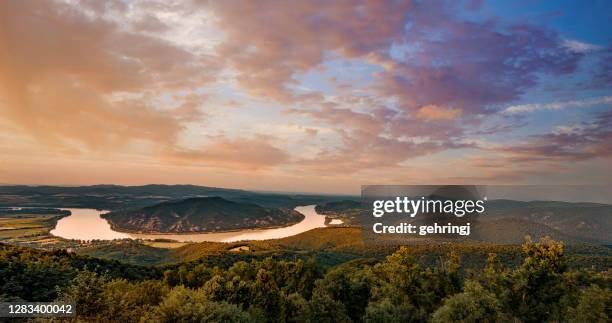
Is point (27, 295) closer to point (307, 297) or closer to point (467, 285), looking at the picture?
point (307, 297)

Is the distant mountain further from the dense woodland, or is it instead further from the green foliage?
the green foliage

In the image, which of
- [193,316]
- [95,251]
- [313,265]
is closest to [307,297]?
[313,265]

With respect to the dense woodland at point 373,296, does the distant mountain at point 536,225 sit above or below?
below

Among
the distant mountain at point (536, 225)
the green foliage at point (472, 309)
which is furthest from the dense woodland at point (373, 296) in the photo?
the distant mountain at point (536, 225)

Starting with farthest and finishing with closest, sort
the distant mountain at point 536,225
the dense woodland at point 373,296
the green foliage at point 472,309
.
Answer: the distant mountain at point 536,225 → the green foliage at point 472,309 → the dense woodland at point 373,296

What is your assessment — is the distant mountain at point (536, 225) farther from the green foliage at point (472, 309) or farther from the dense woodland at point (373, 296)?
the green foliage at point (472, 309)

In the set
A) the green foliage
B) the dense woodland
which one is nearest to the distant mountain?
the dense woodland

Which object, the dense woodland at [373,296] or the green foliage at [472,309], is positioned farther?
the green foliage at [472,309]

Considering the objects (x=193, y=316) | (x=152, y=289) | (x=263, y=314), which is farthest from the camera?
(x=152, y=289)
